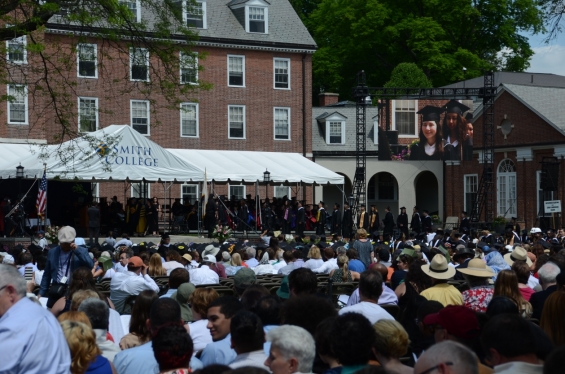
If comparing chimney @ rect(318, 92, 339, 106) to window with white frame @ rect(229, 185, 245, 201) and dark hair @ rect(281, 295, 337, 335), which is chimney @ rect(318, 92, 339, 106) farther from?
dark hair @ rect(281, 295, 337, 335)

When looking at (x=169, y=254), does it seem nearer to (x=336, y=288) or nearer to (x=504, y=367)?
(x=336, y=288)

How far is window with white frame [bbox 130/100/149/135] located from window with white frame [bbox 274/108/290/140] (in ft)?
23.3

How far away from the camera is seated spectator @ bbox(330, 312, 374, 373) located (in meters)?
5.45

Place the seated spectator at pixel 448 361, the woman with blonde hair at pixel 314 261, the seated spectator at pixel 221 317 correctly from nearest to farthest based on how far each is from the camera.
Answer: the seated spectator at pixel 448 361 < the seated spectator at pixel 221 317 < the woman with blonde hair at pixel 314 261

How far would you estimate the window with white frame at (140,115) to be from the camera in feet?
145

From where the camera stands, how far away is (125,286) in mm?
10680

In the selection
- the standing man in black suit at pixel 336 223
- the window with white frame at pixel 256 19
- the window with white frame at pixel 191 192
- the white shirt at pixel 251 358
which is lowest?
the standing man in black suit at pixel 336 223

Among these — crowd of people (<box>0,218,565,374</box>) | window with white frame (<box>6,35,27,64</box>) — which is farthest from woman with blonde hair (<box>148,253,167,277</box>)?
window with white frame (<box>6,35,27,64</box>)

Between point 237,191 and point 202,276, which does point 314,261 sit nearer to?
point 202,276

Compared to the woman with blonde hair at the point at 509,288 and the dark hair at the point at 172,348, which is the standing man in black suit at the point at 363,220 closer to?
the woman with blonde hair at the point at 509,288

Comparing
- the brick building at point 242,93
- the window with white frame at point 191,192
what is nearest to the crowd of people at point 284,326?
the brick building at point 242,93

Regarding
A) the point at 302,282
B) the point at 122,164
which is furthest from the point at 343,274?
the point at 122,164

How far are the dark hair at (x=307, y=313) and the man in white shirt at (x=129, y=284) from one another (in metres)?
4.08

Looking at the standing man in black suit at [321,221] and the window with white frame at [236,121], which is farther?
the window with white frame at [236,121]
